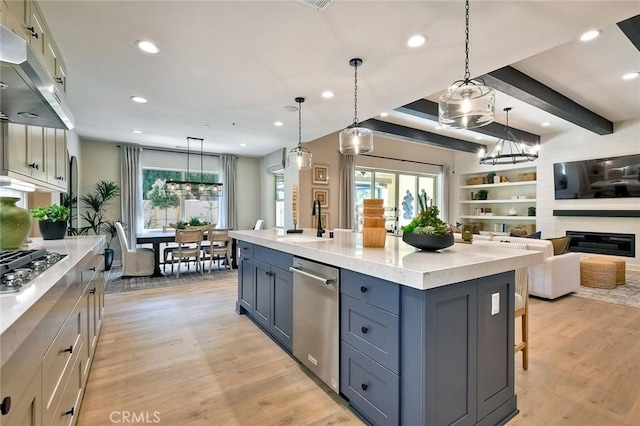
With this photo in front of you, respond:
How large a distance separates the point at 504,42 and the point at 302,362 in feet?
9.99

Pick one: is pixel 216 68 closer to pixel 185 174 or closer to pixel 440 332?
pixel 440 332

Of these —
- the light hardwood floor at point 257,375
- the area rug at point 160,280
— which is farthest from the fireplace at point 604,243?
the area rug at point 160,280

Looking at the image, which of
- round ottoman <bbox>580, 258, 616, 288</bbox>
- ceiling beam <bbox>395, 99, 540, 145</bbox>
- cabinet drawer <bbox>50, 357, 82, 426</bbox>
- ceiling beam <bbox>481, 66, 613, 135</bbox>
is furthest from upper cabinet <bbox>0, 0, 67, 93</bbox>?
round ottoman <bbox>580, 258, 616, 288</bbox>

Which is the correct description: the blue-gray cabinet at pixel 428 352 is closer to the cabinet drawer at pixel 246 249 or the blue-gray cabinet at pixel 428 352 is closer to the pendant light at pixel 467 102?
the pendant light at pixel 467 102

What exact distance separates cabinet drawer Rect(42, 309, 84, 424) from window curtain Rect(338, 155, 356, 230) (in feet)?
18.2

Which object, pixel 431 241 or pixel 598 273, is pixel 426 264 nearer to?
pixel 431 241

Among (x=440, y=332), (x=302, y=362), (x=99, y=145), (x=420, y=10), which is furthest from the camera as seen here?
(x=99, y=145)

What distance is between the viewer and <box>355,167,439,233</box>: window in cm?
782

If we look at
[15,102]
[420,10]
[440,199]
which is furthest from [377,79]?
[440,199]

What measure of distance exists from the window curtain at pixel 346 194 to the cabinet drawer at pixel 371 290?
506cm

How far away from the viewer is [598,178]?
21.0ft

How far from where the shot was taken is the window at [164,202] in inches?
279

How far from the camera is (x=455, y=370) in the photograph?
4.97 feet

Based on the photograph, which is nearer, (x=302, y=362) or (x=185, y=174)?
(x=302, y=362)
